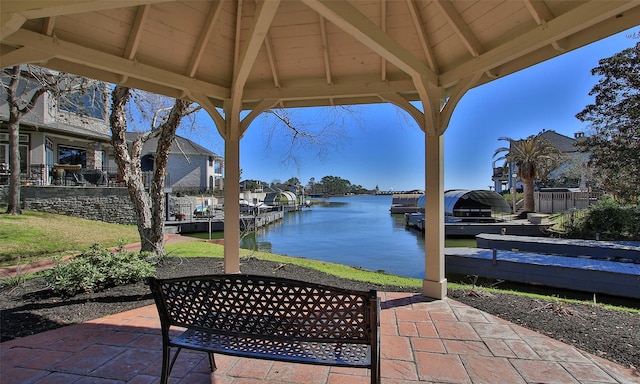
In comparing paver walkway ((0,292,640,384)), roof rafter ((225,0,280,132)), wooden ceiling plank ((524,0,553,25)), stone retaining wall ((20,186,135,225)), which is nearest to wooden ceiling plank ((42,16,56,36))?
roof rafter ((225,0,280,132))

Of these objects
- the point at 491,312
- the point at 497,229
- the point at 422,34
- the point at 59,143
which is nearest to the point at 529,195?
the point at 497,229

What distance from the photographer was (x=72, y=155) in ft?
61.1

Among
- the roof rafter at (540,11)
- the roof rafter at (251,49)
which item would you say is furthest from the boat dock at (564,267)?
the roof rafter at (251,49)

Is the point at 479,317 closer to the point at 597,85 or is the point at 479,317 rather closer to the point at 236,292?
the point at 236,292

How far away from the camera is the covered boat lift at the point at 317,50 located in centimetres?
290

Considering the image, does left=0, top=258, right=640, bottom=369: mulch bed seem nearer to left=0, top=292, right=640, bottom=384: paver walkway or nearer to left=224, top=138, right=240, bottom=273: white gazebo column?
left=0, top=292, right=640, bottom=384: paver walkway

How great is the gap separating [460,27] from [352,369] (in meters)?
3.71

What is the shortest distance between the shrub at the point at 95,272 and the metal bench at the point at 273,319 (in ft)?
10.4

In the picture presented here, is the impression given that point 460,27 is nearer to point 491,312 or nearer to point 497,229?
point 491,312

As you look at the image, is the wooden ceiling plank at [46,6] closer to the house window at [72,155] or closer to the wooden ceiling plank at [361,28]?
the wooden ceiling plank at [361,28]

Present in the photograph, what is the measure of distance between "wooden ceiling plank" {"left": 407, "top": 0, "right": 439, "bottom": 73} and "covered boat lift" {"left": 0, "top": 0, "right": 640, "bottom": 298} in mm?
16

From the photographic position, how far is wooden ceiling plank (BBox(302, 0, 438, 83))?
253cm

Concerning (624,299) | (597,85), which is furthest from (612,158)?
(624,299)

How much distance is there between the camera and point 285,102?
198 inches
